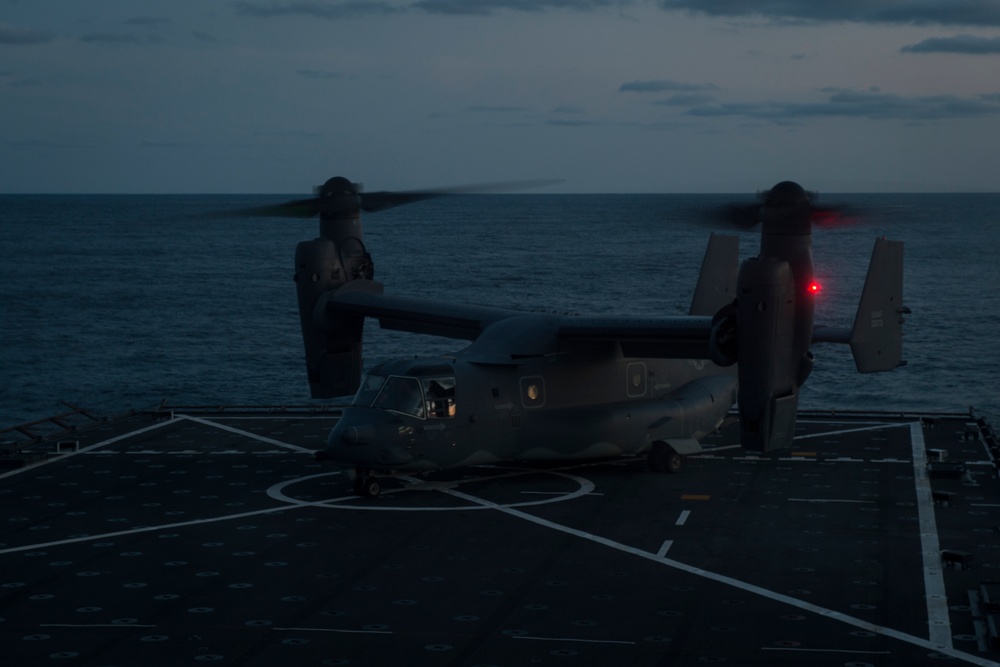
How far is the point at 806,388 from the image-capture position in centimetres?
7119

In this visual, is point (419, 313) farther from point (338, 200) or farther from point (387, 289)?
point (387, 289)

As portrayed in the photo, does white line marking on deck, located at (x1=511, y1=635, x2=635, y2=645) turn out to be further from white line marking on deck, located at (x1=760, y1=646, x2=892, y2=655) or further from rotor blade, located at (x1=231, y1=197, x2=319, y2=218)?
rotor blade, located at (x1=231, y1=197, x2=319, y2=218)

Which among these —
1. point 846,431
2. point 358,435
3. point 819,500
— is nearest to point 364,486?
point 358,435

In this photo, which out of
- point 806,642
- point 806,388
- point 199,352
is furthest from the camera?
point 199,352

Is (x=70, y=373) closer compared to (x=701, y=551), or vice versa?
(x=701, y=551)

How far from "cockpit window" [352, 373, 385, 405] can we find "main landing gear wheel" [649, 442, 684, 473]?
850 cm

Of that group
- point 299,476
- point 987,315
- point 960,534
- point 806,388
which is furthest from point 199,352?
point 960,534

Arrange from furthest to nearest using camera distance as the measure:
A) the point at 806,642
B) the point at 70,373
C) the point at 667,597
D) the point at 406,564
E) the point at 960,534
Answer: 1. the point at 70,373
2. the point at 960,534
3. the point at 406,564
4. the point at 667,597
5. the point at 806,642

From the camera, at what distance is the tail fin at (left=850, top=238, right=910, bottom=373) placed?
2778 cm

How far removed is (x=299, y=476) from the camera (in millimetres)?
33688

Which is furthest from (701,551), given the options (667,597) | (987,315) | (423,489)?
(987,315)

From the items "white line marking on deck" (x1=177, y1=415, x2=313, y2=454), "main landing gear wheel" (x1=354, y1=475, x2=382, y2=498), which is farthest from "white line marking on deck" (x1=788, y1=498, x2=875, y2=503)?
"white line marking on deck" (x1=177, y1=415, x2=313, y2=454)

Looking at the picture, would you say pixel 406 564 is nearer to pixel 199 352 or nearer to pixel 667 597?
pixel 667 597

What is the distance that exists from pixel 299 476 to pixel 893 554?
16.2 meters
